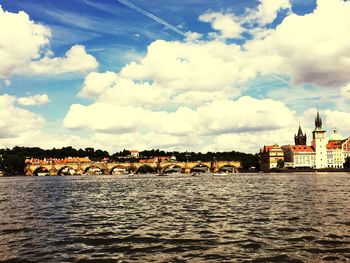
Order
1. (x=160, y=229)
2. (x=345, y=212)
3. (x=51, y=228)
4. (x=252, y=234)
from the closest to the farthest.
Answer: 1. (x=252, y=234)
2. (x=160, y=229)
3. (x=51, y=228)
4. (x=345, y=212)

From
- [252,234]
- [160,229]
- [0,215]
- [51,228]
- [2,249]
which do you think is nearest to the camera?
[2,249]

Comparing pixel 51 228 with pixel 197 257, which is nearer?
pixel 197 257

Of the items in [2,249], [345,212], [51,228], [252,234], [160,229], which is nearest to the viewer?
[2,249]

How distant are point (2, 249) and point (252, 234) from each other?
11.1m

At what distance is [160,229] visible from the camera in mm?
23078

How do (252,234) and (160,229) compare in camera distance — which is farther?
(160,229)

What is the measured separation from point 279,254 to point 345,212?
47.5 feet

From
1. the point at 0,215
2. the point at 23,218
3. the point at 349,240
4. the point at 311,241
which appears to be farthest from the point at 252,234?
the point at 0,215

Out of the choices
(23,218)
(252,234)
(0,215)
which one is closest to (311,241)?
(252,234)

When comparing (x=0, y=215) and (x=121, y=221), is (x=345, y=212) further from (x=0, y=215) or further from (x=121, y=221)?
(x=0, y=215)

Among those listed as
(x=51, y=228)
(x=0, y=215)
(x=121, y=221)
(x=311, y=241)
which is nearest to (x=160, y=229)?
(x=121, y=221)

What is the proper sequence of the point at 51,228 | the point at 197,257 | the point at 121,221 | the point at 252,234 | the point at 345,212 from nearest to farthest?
the point at 197,257
the point at 252,234
the point at 51,228
the point at 121,221
the point at 345,212

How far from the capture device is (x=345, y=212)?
28.9 metres

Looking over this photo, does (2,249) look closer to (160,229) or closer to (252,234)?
(160,229)
